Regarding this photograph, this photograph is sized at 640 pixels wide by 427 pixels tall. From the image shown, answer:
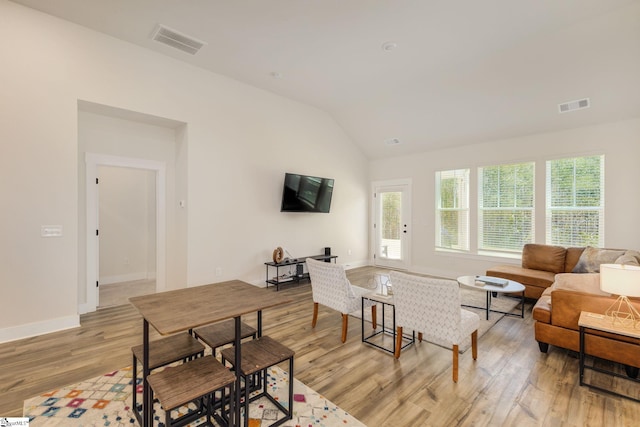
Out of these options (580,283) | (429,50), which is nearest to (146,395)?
(580,283)

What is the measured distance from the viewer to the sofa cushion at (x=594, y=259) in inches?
156

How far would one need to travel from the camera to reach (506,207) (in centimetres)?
551

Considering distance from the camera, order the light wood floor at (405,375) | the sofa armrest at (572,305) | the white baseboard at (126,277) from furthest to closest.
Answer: the white baseboard at (126,277)
the sofa armrest at (572,305)
the light wood floor at (405,375)

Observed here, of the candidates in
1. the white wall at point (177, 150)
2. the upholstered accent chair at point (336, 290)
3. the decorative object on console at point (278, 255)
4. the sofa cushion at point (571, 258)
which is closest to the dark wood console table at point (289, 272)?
the decorative object on console at point (278, 255)

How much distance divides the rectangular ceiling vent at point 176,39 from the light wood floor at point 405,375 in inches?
146

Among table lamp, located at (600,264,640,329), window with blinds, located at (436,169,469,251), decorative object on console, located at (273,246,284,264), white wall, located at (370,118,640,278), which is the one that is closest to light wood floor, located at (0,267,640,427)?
table lamp, located at (600,264,640,329)

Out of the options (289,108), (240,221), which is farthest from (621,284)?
(289,108)

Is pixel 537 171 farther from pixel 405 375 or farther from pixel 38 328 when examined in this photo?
pixel 38 328

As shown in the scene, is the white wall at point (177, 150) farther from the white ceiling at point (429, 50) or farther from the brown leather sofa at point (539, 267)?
the brown leather sofa at point (539, 267)

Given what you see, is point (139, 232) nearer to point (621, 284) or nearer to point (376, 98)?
point (376, 98)

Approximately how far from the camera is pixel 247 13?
3.21 meters

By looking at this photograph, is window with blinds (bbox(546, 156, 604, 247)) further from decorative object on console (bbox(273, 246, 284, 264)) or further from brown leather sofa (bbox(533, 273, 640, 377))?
decorative object on console (bbox(273, 246, 284, 264))

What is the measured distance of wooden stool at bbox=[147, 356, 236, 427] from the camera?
143 cm

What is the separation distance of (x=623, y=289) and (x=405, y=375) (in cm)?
184
